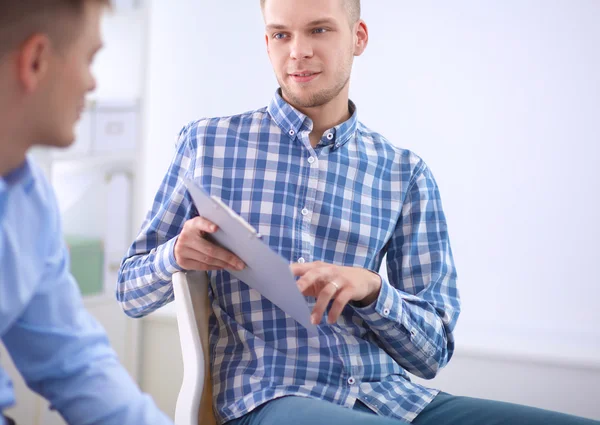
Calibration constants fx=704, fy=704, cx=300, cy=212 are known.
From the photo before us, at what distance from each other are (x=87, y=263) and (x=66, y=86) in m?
1.99

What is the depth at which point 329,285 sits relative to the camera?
1.21m

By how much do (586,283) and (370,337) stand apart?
3.59 feet

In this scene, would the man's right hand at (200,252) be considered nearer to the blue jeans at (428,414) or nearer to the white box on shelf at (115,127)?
the blue jeans at (428,414)

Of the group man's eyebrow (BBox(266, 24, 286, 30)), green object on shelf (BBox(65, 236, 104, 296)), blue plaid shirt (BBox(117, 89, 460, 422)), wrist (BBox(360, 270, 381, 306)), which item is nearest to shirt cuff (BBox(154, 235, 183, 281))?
blue plaid shirt (BBox(117, 89, 460, 422))

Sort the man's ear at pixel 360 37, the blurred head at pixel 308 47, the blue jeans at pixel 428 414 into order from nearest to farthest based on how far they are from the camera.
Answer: the blue jeans at pixel 428 414
the blurred head at pixel 308 47
the man's ear at pixel 360 37

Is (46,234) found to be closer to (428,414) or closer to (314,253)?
(314,253)

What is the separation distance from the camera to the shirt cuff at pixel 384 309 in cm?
133

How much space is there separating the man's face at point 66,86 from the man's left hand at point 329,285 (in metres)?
0.54

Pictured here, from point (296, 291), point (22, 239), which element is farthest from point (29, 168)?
point (296, 291)

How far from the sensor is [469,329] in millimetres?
2408

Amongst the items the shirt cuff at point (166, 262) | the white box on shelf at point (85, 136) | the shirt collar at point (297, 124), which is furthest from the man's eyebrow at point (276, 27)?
the white box on shelf at point (85, 136)

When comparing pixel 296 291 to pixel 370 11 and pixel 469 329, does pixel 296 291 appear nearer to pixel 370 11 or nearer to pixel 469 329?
pixel 469 329

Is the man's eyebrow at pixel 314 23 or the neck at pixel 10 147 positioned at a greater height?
the man's eyebrow at pixel 314 23

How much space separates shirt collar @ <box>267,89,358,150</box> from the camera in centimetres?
153
